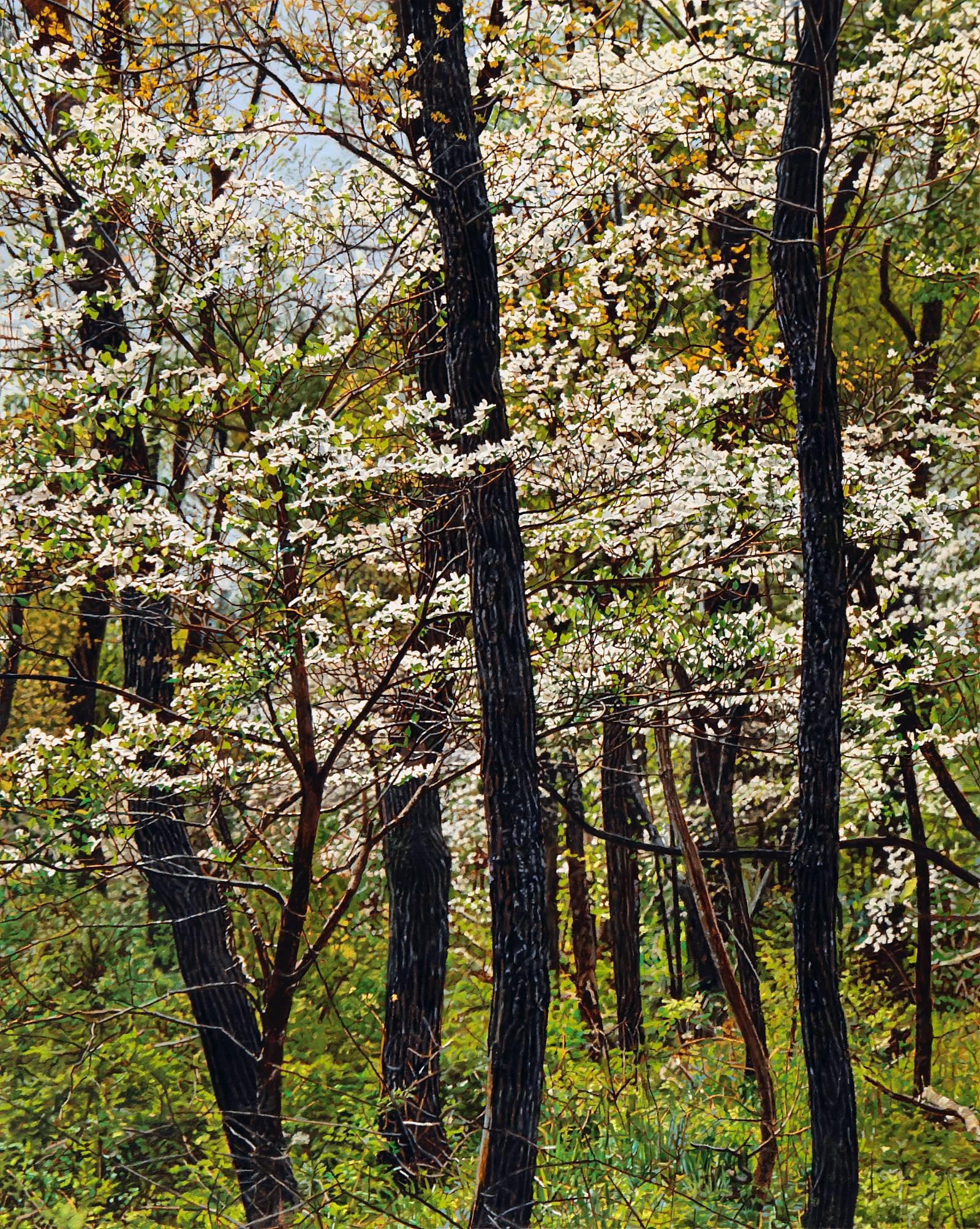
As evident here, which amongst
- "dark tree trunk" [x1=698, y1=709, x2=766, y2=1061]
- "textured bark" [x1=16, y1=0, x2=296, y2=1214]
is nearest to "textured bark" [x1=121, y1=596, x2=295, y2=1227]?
"textured bark" [x1=16, y1=0, x2=296, y2=1214]

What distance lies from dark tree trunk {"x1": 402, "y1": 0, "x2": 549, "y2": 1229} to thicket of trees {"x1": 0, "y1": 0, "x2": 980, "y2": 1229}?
2cm

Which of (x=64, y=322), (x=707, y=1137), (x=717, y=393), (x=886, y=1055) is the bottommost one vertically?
(x=886, y=1055)

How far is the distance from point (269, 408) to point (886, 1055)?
294 inches

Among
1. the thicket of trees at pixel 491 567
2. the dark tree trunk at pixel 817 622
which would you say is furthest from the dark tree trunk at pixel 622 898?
the dark tree trunk at pixel 817 622

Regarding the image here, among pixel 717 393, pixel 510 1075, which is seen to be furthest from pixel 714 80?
pixel 510 1075

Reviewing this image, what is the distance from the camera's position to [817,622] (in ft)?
16.8

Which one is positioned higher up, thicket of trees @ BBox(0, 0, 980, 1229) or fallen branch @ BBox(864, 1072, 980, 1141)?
thicket of trees @ BBox(0, 0, 980, 1229)

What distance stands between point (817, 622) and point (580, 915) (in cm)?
596

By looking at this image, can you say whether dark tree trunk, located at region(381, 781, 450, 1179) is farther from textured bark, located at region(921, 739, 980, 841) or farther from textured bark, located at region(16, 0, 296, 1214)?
textured bark, located at region(921, 739, 980, 841)

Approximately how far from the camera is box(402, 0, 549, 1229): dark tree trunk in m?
5.17

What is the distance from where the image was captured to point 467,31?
6.52 meters

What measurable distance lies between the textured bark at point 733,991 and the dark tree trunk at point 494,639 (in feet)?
3.78

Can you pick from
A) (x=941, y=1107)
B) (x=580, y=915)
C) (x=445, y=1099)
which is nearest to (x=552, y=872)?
(x=580, y=915)

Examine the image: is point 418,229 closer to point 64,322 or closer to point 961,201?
point 64,322
